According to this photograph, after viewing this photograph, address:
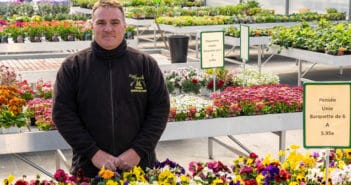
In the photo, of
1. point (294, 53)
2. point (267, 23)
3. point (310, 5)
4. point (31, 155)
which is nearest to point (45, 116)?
point (31, 155)

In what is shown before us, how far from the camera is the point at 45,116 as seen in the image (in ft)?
15.0

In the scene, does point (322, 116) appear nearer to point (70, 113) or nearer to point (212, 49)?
point (70, 113)

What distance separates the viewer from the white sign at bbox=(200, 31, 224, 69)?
5297 mm

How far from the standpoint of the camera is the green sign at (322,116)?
2.63 meters

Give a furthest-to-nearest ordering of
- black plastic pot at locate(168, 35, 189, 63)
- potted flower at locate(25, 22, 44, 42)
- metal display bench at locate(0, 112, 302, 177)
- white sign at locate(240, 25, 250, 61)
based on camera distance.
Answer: potted flower at locate(25, 22, 44, 42), black plastic pot at locate(168, 35, 189, 63), white sign at locate(240, 25, 250, 61), metal display bench at locate(0, 112, 302, 177)

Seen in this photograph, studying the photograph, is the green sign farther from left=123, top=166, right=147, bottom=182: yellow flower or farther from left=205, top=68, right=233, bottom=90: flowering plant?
left=205, top=68, right=233, bottom=90: flowering plant

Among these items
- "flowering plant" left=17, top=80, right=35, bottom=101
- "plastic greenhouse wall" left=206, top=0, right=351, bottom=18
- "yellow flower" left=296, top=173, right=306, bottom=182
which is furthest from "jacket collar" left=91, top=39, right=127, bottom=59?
"plastic greenhouse wall" left=206, top=0, right=351, bottom=18

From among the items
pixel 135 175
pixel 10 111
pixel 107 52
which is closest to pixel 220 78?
pixel 10 111

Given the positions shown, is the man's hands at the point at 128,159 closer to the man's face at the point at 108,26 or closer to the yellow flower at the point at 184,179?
the yellow flower at the point at 184,179

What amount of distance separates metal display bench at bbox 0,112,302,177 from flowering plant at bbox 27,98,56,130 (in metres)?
0.09

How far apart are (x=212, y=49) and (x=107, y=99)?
2568mm

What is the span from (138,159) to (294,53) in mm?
5880

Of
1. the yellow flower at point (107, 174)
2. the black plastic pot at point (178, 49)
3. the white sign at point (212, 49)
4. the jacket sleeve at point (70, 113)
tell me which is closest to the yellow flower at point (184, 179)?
the yellow flower at point (107, 174)

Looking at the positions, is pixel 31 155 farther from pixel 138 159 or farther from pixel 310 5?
pixel 310 5
